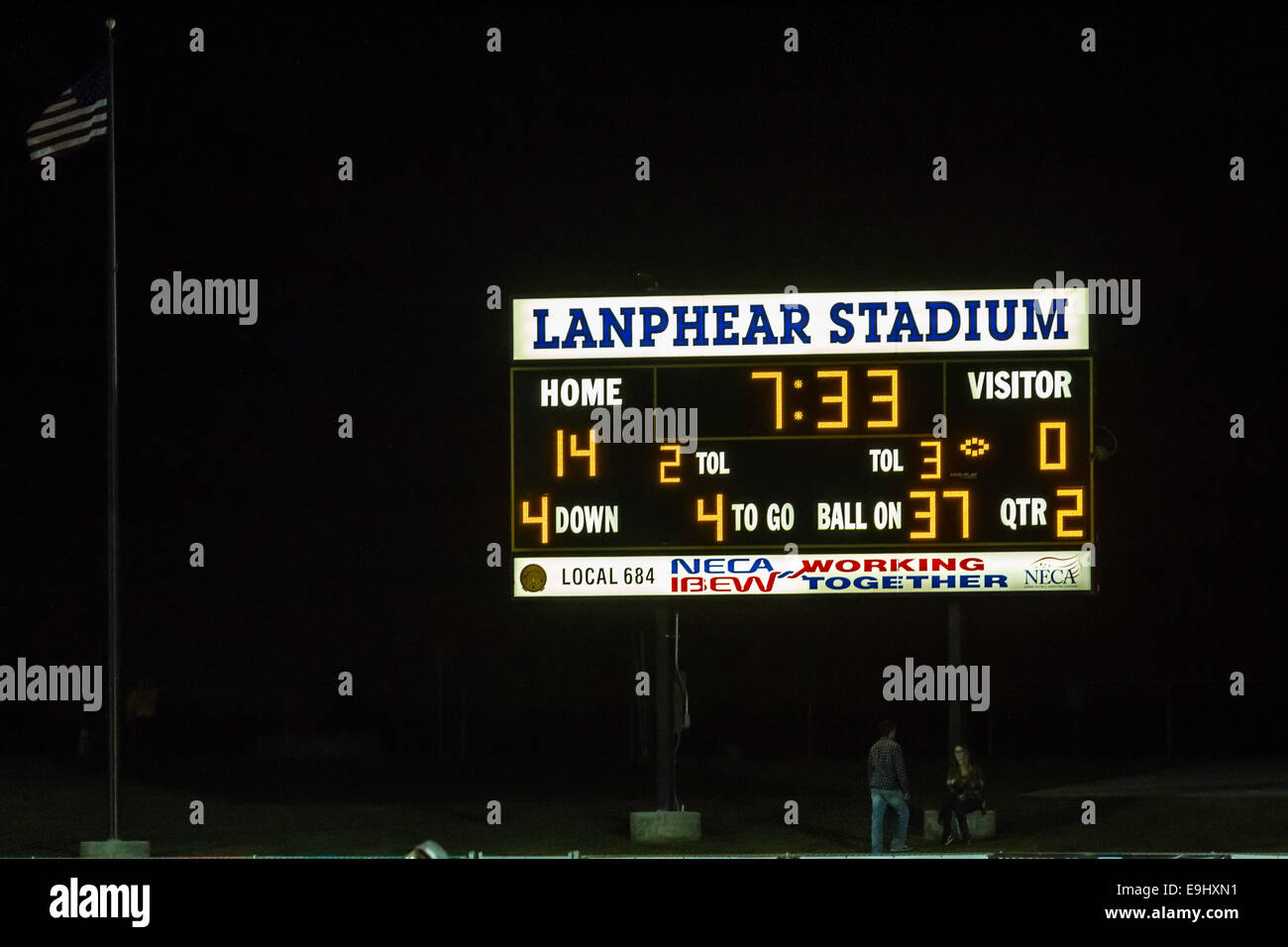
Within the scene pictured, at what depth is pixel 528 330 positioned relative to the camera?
2084cm

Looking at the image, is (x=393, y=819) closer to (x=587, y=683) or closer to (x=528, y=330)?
(x=528, y=330)

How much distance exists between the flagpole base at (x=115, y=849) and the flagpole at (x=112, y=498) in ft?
0.60

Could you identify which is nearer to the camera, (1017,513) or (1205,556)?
(1017,513)

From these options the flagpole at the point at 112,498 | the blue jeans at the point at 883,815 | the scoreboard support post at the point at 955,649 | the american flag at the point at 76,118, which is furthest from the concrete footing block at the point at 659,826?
the american flag at the point at 76,118

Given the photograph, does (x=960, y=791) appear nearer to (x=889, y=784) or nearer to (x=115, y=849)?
(x=889, y=784)

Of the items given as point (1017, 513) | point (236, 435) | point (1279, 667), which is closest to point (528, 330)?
point (1017, 513)

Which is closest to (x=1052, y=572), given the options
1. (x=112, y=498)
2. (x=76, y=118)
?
(x=112, y=498)

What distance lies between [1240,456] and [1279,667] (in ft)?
25.6

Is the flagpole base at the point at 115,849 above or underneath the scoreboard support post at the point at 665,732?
underneath

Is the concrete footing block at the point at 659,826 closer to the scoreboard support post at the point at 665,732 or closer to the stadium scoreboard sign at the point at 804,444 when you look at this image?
the scoreboard support post at the point at 665,732

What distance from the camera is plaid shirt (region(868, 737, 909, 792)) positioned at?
20.3 meters

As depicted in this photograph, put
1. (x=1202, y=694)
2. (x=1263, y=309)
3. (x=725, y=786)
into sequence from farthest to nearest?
(x=1263, y=309)
(x=1202, y=694)
(x=725, y=786)

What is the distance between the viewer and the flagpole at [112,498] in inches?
787
